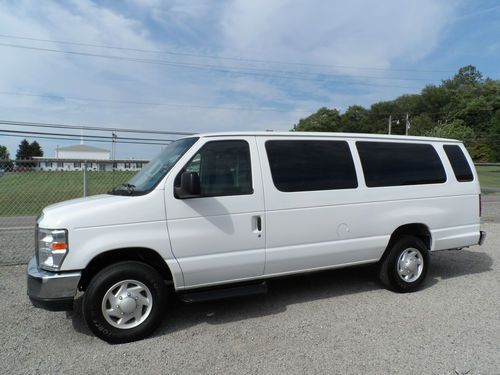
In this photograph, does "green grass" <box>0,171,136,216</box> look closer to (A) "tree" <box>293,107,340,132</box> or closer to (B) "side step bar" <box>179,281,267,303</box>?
(B) "side step bar" <box>179,281,267,303</box>

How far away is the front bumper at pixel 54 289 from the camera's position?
11.9ft

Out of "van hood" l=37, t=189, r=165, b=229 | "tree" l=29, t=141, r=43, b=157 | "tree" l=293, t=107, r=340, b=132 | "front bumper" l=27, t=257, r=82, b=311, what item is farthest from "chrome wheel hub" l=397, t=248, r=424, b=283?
"tree" l=29, t=141, r=43, b=157

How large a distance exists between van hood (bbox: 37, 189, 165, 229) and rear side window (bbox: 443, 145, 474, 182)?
4229mm

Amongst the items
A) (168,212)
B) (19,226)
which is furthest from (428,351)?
(19,226)

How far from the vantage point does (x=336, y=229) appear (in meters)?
4.73

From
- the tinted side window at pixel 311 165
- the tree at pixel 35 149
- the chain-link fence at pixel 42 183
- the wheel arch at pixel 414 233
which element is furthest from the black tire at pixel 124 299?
the tree at pixel 35 149

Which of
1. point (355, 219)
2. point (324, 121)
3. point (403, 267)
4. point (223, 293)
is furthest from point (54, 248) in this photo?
point (324, 121)

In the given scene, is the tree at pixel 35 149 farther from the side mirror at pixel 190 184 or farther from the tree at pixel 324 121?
the side mirror at pixel 190 184

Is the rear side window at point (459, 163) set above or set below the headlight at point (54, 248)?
above

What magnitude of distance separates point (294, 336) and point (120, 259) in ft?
6.34

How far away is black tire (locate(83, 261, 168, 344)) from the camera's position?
146 inches

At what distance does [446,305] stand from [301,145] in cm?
265

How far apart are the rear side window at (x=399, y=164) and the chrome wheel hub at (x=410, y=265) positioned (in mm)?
951

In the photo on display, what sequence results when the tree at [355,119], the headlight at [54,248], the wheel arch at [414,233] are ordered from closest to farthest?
the headlight at [54,248] → the wheel arch at [414,233] → the tree at [355,119]
